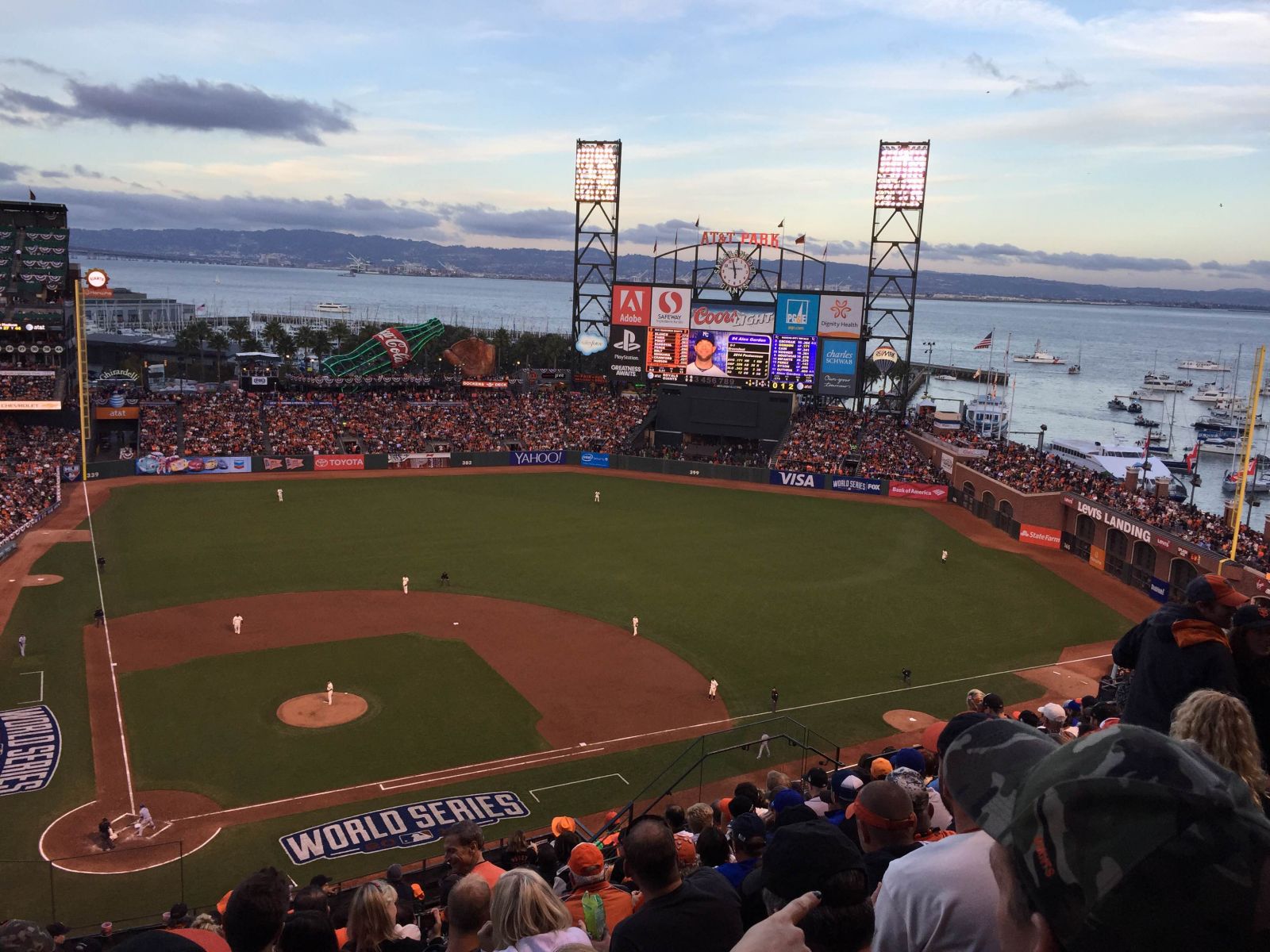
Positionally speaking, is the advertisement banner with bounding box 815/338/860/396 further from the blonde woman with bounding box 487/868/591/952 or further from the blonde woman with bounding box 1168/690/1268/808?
the blonde woman with bounding box 487/868/591/952

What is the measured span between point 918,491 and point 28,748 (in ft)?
158

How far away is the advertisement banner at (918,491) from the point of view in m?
57.8

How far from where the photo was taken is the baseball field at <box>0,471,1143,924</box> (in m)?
21.2

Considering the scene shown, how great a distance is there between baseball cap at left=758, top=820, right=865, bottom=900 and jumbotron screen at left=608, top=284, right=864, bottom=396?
6063 cm

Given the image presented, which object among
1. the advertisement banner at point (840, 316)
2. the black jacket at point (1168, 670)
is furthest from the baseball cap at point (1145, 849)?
the advertisement banner at point (840, 316)

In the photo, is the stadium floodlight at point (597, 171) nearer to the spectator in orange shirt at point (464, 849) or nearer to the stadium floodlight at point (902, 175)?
the stadium floodlight at point (902, 175)

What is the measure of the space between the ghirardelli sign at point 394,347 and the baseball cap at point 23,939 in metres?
71.7

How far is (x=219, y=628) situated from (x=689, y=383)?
40.0 metres

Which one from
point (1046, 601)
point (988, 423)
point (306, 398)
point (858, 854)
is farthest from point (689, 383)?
point (858, 854)

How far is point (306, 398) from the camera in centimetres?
6831

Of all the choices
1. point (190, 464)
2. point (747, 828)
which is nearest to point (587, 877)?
point (747, 828)

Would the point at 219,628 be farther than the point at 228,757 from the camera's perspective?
Yes

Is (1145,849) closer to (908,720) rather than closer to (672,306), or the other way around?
(908,720)

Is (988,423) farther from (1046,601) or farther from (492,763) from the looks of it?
(492,763)
